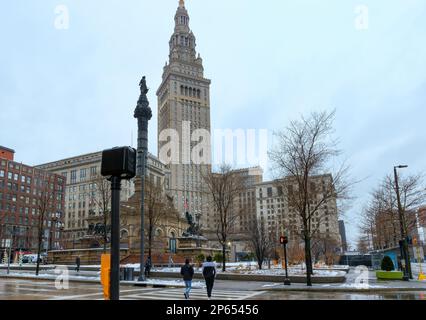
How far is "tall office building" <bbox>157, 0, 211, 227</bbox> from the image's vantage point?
158500mm

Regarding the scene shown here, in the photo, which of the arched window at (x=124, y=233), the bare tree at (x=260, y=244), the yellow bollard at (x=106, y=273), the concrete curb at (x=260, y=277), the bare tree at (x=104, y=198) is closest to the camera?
the yellow bollard at (x=106, y=273)

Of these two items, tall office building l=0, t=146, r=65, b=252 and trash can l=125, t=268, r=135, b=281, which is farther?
tall office building l=0, t=146, r=65, b=252

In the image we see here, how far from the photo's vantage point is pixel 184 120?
569 feet

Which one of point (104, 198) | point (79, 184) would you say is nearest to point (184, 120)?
point (79, 184)

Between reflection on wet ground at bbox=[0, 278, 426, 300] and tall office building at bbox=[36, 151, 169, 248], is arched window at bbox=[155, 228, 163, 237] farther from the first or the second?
tall office building at bbox=[36, 151, 169, 248]

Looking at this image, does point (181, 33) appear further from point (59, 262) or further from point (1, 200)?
point (59, 262)

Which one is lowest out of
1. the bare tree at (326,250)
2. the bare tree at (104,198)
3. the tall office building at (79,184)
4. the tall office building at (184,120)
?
the bare tree at (326,250)

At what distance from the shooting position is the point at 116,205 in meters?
5.00

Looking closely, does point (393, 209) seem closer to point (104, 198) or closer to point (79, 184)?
point (104, 198)

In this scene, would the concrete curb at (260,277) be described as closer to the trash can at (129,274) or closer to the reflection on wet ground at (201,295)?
the trash can at (129,274)

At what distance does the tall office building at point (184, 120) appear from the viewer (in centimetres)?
15850

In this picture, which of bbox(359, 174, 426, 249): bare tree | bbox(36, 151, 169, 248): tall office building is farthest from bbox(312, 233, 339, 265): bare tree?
bbox(36, 151, 169, 248): tall office building

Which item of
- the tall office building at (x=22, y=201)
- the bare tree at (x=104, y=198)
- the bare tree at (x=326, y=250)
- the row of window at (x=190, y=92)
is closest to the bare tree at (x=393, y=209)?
the bare tree at (x=326, y=250)
